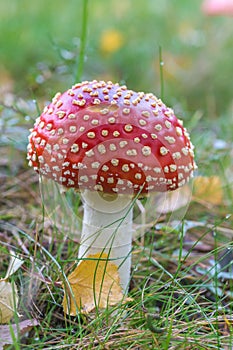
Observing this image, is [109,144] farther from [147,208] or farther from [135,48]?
[135,48]

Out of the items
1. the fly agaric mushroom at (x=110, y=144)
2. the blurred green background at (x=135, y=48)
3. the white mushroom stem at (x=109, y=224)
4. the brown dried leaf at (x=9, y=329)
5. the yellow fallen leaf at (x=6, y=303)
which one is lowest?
the brown dried leaf at (x=9, y=329)

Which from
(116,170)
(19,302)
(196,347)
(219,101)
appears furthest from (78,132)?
(219,101)

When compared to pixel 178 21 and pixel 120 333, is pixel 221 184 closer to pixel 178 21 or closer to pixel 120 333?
pixel 120 333

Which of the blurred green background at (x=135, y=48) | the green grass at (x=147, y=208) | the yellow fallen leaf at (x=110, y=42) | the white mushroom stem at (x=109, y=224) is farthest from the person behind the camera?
the yellow fallen leaf at (x=110, y=42)

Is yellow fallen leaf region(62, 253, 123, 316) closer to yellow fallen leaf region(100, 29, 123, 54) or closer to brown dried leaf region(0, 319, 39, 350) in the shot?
brown dried leaf region(0, 319, 39, 350)

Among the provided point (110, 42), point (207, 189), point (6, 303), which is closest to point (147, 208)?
point (207, 189)

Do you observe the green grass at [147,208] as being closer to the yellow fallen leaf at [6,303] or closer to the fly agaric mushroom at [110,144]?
the yellow fallen leaf at [6,303]

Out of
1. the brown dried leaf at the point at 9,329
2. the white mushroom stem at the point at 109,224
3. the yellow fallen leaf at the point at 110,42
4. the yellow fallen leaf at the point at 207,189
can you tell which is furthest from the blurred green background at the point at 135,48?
the brown dried leaf at the point at 9,329
